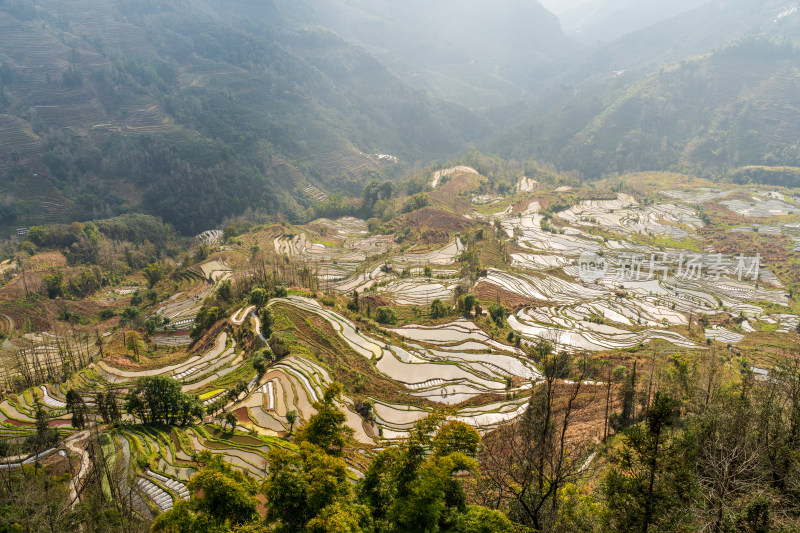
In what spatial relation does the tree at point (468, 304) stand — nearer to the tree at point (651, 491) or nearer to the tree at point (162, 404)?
the tree at point (162, 404)

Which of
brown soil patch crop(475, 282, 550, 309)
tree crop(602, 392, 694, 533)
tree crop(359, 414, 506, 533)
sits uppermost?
tree crop(602, 392, 694, 533)

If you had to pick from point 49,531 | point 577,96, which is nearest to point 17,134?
point 49,531

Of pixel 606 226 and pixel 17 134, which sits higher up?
pixel 17 134

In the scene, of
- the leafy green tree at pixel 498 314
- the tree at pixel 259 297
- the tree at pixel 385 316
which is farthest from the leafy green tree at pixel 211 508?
the leafy green tree at pixel 498 314

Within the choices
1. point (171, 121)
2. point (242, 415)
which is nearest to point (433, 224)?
point (242, 415)

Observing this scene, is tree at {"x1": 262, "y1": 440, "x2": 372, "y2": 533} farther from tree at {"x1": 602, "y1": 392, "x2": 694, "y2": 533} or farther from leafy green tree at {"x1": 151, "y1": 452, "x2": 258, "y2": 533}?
tree at {"x1": 602, "y1": 392, "x2": 694, "y2": 533}

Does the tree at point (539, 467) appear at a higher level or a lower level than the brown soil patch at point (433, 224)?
higher

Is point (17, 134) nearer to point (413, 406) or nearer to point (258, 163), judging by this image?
point (258, 163)

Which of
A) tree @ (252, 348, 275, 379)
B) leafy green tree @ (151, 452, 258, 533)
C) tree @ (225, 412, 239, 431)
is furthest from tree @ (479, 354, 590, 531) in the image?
tree @ (252, 348, 275, 379)
